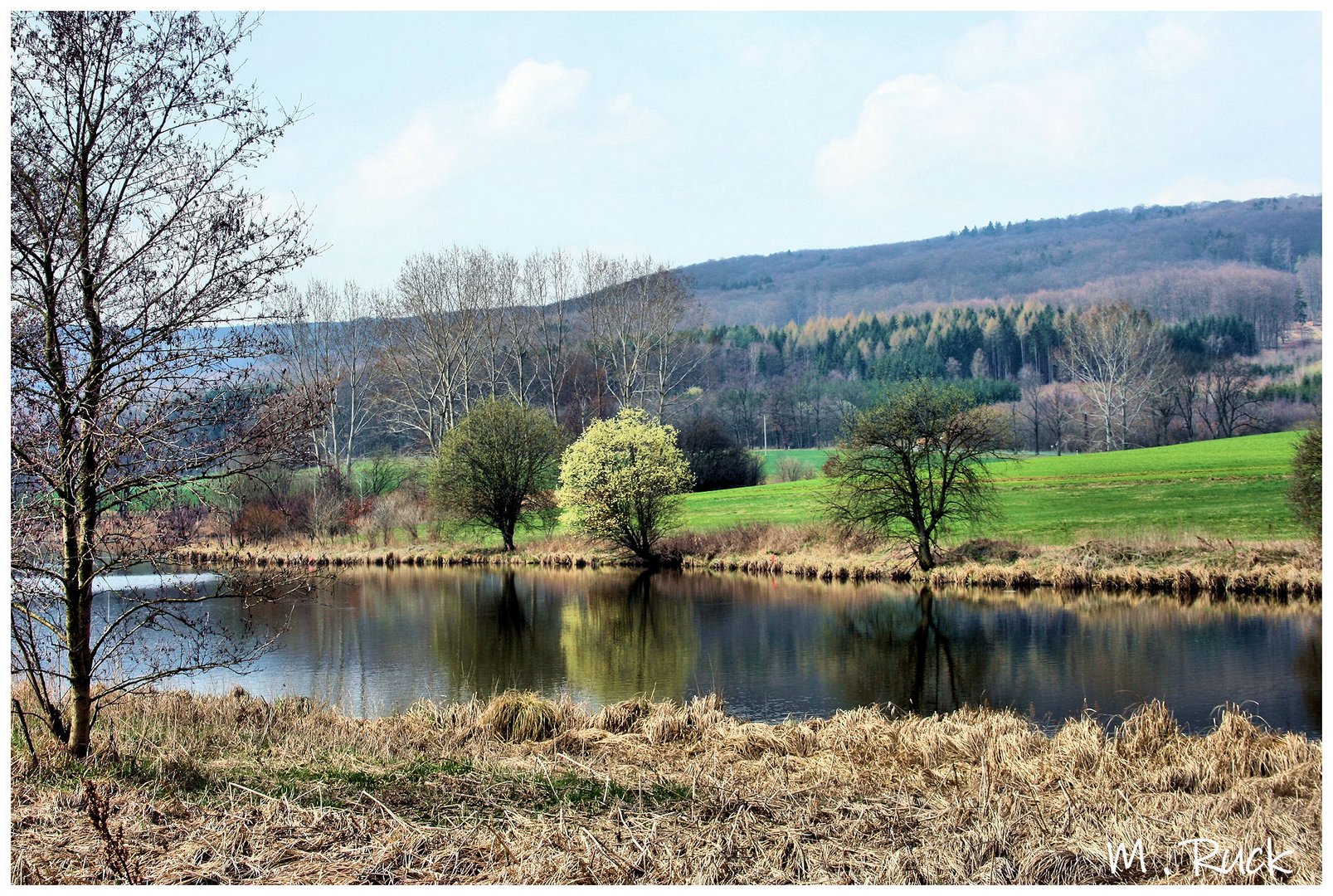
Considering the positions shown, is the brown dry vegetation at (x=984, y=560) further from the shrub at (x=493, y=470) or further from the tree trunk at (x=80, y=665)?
the tree trunk at (x=80, y=665)

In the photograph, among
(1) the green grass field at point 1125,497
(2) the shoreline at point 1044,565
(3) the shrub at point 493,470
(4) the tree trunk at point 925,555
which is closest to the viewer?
(2) the shoreline at point 1044,565

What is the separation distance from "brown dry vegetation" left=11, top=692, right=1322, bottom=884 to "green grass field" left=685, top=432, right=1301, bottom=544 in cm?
2451

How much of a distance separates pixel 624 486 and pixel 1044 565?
16.4 m

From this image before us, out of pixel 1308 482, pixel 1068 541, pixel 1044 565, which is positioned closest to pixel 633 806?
pixel 1308 482

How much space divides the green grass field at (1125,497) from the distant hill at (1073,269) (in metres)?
78.1

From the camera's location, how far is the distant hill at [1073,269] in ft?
459

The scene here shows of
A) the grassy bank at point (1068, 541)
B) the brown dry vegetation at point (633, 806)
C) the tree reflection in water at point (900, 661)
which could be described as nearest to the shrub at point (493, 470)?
the grassy bank at point (1068, 541)

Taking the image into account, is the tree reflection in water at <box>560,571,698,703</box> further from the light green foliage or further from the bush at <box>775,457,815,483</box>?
the bush at <box>775,457,815,483</box>

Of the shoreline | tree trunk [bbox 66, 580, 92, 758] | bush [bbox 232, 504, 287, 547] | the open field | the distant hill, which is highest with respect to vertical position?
the distant hill

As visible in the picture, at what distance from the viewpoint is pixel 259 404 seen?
8.61m

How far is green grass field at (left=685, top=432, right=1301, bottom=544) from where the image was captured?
3550cm

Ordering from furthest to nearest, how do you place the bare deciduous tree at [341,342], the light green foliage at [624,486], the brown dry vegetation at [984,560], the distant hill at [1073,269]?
the distant hill at [1073,269]
the bare deciduous tree at [341,342]
the light green foliage at [624,486]
the brown dry vegetation at [984,560]

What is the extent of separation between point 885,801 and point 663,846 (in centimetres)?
206

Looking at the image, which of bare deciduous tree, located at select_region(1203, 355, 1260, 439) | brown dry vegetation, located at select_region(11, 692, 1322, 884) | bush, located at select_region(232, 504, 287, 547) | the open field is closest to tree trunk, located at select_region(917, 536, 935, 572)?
bush, located at select_region(232, 504, 287, 547)
